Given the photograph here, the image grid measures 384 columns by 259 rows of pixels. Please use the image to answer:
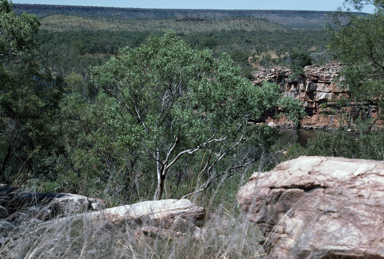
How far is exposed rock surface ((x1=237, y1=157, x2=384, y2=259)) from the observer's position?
7.25ft

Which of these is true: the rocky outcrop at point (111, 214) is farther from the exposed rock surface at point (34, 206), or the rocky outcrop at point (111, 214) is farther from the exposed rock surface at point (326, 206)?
the exposed rock surface at point (326, 206)

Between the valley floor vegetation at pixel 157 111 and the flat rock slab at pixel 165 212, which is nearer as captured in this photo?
the flat rock slab at pixel 165 212

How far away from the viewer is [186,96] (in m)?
8.39

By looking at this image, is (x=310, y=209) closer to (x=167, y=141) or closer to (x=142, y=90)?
(x=142, y=90)

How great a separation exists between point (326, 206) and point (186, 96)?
20.7 feet

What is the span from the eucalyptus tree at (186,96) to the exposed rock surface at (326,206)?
4.16m

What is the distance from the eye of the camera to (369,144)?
12.4 m

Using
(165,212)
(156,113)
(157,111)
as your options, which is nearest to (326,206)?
(165,212)

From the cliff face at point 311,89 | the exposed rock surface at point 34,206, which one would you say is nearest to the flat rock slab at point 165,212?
the exposed rock surface at point 34,206

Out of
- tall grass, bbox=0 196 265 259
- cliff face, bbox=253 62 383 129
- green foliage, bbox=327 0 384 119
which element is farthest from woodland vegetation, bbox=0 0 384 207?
cliff face, bbox=253 62 383 129

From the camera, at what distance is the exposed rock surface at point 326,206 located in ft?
7.25

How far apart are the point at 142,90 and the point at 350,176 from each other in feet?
29.7

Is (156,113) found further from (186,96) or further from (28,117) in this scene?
(28,117)

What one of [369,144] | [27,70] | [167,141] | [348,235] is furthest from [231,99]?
[27,70]
